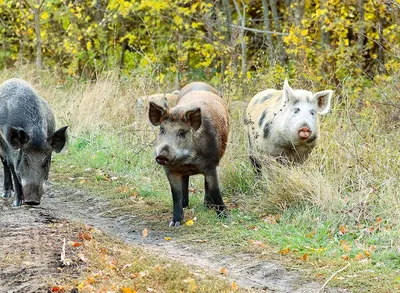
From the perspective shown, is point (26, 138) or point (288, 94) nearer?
point (26, 138)

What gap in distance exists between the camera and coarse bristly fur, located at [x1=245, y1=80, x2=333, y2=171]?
8.72 metres

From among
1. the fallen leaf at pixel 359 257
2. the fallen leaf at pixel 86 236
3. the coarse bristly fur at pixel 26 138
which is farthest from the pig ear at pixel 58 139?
the fallen leaf at pixel 359 257

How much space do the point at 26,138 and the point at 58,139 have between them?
14.1 inches

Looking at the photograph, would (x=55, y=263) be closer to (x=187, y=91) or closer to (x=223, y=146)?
(x=223, y=146)

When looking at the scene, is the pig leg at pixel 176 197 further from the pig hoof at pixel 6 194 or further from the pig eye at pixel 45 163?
the pig hoof at pixel 6 194

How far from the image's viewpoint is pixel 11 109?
856 centimetres

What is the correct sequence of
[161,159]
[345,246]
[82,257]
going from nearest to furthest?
[82,257]
[345,246]
[161,159]

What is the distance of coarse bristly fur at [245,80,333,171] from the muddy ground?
6.24 feet

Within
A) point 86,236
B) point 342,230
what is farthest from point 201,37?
point 86,236

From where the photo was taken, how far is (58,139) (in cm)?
829

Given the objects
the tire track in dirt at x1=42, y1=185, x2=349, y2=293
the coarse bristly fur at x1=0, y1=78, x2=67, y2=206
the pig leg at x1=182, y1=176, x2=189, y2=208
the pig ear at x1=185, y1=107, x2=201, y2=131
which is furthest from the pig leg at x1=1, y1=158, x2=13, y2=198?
the pig ear at x1=185, y1=107, x2=201, y2=131

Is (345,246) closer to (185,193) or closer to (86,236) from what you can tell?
(86,236)

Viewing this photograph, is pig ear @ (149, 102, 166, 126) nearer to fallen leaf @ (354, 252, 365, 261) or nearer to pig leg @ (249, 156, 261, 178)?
pig leg @ (249, 156, 261, 178)

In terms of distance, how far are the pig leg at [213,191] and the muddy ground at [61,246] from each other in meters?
0.77
